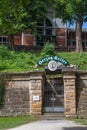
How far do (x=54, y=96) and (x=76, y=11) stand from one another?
30298mm

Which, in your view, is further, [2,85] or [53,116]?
[2,85]

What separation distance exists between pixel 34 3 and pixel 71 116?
33.9m

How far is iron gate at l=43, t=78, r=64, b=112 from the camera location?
26844 millimetres

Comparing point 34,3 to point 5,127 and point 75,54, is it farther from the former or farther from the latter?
point 5,127

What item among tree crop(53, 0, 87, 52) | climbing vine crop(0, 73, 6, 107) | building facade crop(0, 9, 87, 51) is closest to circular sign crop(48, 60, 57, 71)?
climbing vine crop(0, 73, 6, 107)

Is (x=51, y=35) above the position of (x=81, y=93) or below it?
above

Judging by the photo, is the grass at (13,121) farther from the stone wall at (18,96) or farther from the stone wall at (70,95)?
the stone wall at (70,95)

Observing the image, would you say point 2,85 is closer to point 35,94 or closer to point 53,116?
point 35,94

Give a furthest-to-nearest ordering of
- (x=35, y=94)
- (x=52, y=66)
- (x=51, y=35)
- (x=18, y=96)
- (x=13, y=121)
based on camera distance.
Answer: (x=51, y=35) → (x=52, y=66) → (x=18, y=96) → (x=35, y=94) → (x=13, y=121)

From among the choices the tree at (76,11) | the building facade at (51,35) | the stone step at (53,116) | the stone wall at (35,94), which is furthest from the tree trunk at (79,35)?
the stone step at (53,116)

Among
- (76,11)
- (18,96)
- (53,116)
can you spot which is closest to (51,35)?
(76,11)

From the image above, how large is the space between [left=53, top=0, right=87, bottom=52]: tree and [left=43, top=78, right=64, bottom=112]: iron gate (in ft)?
90.4

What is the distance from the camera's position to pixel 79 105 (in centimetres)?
2647

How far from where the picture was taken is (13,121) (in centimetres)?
2394
